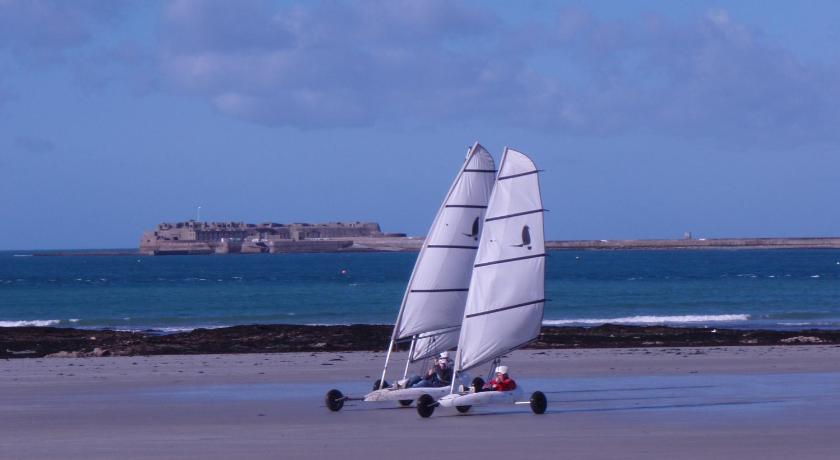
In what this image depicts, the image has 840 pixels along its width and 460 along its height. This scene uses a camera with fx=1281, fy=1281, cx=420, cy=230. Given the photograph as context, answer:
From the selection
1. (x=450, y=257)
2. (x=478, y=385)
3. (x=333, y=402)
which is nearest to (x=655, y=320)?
(x=450, y=257)

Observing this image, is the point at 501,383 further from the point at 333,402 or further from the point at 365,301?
the point at 365,301

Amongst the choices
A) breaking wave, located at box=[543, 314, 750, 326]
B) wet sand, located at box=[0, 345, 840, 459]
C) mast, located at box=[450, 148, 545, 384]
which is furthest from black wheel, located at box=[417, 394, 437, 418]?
breaking wave, located at box=[543, 314, 750, 326]

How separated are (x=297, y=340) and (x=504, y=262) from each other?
1828 cm

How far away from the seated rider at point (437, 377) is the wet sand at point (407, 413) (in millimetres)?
437

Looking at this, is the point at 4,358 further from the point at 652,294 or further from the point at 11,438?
the point at 652,294

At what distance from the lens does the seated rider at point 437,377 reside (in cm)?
1802

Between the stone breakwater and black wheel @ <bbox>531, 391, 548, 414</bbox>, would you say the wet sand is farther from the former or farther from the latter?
the stone breakwater

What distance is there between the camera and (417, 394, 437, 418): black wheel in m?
17.0

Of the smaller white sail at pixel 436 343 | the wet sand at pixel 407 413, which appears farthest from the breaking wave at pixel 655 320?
the smaller white sail at pixel 436 343

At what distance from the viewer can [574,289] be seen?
8081 centimetres

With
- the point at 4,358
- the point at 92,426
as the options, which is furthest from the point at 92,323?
the point at 92,426

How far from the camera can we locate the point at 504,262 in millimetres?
17500

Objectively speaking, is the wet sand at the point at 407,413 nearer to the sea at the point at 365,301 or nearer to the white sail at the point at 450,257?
the white sail at the point at 450,257

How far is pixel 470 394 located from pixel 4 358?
16511 mm
